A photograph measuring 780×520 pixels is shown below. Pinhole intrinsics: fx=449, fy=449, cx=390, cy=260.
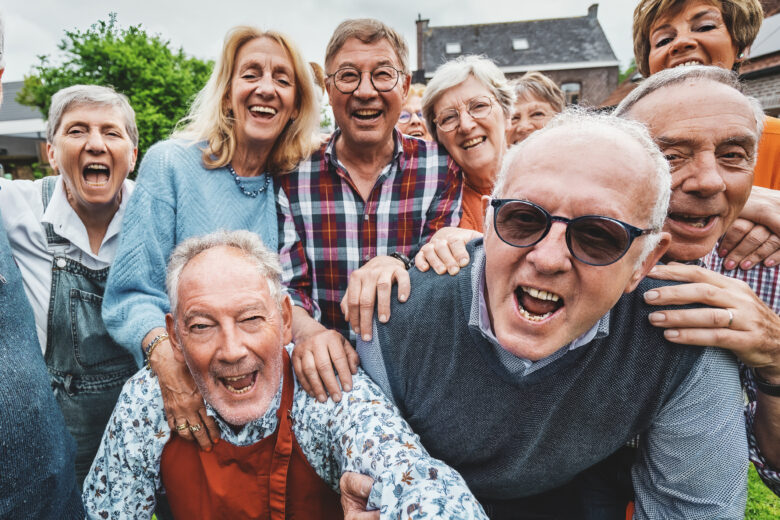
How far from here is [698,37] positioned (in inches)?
100

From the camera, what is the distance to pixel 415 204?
2717 millimetres

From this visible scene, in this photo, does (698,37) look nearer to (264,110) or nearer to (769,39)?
(264,110)

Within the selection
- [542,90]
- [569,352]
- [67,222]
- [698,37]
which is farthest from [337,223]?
[542,90]

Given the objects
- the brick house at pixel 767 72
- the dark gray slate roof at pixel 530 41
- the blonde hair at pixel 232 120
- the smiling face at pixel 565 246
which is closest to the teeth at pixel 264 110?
the blonde hair at pixel 232 120

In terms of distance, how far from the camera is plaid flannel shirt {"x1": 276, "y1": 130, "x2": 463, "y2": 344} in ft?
8.71

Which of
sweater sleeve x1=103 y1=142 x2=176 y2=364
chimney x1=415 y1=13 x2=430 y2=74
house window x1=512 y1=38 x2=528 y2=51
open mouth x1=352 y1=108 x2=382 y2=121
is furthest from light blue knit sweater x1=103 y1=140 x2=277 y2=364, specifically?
house window x1=512 y1=38 x2=528 y2=51

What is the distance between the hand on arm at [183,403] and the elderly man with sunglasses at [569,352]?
0.84 meters

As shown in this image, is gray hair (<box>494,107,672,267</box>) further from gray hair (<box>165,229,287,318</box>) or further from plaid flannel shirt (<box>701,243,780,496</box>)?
gray hair (<box>165,229,287,318</box>)

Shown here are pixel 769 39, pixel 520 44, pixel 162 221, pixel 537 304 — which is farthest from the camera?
pixel 520 44

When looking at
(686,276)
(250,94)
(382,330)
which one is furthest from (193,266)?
(686,276)

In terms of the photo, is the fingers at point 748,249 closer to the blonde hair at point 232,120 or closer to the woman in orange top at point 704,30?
the woman in orange top at point 704,30

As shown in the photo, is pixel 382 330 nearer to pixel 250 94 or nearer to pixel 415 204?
pixel 415 204

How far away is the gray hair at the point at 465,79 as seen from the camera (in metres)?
3.07

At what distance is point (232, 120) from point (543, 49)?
2998cm
